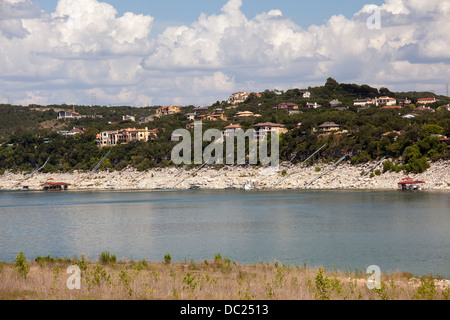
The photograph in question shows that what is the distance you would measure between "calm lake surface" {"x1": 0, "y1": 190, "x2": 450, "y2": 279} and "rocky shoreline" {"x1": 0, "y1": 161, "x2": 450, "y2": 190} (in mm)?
9304

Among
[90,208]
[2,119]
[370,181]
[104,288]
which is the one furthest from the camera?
[2,119]

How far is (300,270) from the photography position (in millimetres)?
19453

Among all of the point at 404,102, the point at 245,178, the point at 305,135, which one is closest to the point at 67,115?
the point at 404,102

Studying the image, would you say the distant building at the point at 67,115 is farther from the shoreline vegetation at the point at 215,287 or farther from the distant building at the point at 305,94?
the shoreline vegetation at the point at 215,287

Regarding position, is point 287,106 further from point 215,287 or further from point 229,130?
point 215,287

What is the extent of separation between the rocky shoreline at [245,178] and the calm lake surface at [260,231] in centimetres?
930

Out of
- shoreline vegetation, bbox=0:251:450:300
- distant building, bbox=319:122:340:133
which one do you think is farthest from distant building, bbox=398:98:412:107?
shoreline vegetation, bbox=0:251:450:300

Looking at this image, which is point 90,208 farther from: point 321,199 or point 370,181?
point 370,181

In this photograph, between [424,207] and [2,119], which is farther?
[2,119]

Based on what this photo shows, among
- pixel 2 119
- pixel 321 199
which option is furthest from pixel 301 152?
pixel 2 119

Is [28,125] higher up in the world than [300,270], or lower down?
higher up

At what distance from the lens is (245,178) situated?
86.8 m

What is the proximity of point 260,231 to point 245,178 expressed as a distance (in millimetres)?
50694
